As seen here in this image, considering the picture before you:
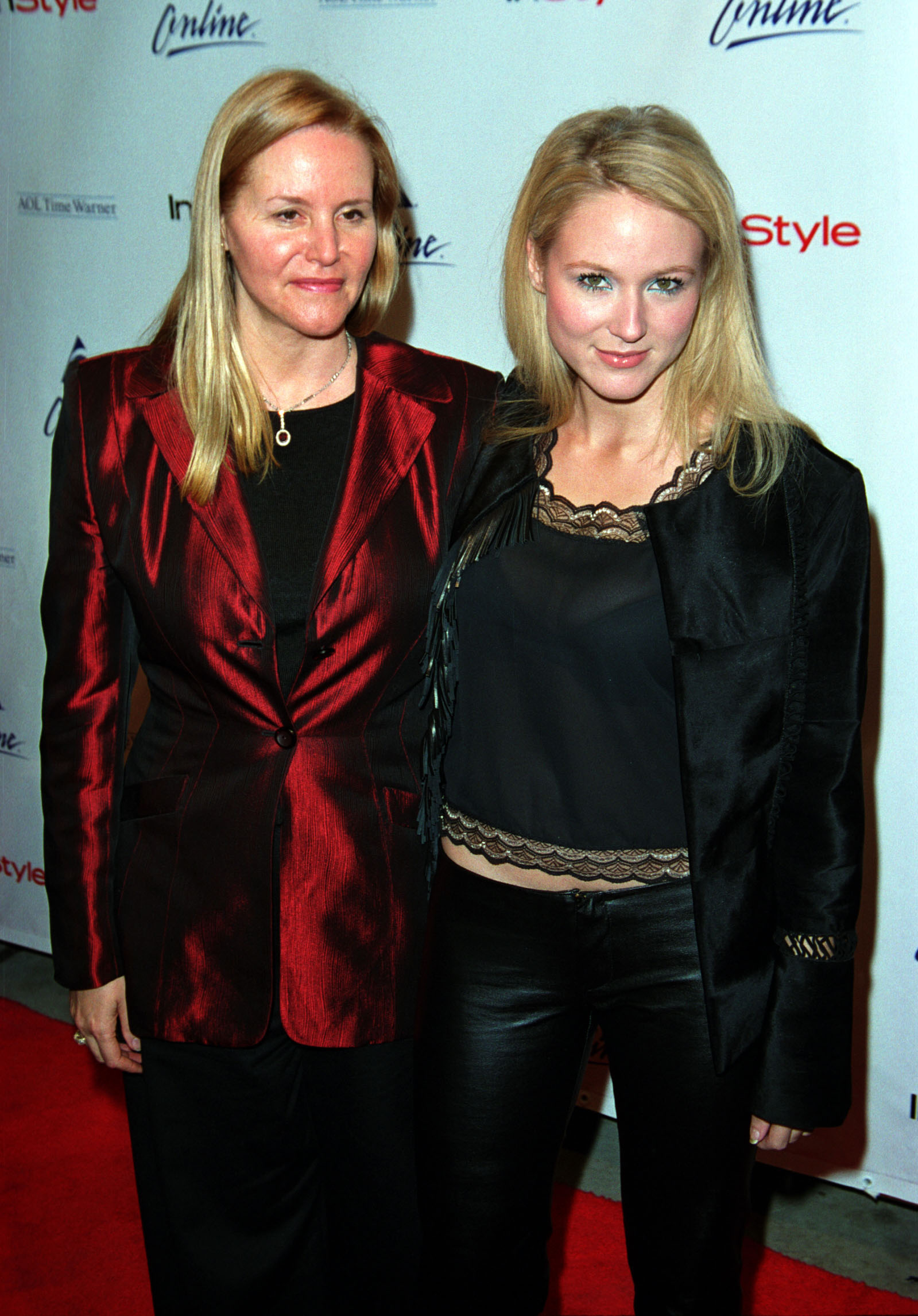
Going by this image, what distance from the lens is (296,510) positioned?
1751mm

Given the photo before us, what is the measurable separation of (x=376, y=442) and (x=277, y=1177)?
1.18 m

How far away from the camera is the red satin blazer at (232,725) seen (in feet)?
5.66

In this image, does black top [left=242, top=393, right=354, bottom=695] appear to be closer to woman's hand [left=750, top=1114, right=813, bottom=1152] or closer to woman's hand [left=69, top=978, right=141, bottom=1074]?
woman's hand [left=69, top=978, right=141, bottom=1074]

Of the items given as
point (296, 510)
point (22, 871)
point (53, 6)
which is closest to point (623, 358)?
point (296, 510)

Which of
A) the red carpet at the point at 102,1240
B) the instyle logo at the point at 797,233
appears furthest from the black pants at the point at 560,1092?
the instyle logo at the point at 797,233

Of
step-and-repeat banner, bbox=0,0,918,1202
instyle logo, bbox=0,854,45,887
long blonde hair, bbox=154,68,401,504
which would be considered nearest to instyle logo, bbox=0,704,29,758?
instyle logo, bbox=0,854,45,887

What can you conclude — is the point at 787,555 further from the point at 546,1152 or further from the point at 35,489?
the point at 35,489

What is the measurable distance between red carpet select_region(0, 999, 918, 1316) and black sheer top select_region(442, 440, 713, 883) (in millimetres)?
1240

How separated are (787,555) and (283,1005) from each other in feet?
3.18

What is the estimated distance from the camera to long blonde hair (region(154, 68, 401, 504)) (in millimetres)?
1697

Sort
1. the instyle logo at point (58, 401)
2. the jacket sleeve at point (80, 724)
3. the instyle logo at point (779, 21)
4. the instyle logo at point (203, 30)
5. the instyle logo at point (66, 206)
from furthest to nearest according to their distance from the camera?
the instyle logo at point (58, 401), the instyle logo at point (66, 206), the instyle logo at point (203, 30), the instyle logo at point (779, 21), the jacket sleeve at point (80, 724)

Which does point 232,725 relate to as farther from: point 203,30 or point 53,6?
point 53,6

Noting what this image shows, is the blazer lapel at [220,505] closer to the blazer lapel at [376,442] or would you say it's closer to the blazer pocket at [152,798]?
the blazer lapel at [376,442]

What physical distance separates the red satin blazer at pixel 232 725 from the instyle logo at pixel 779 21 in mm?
1093
